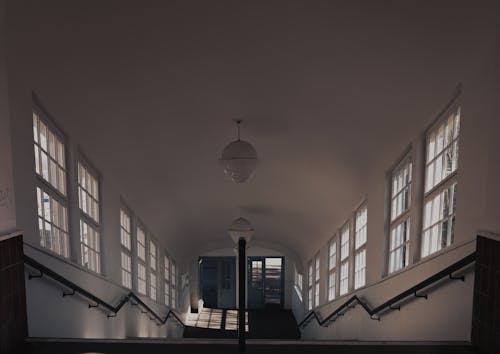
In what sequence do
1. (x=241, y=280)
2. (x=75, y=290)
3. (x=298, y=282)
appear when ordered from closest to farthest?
1. (x=241, y=280)
2. (x=75, y=290)
3. (x=298, y=282)

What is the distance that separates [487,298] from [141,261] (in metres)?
6.43

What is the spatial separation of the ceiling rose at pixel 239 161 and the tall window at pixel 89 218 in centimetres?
173

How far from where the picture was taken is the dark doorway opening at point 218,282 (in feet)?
49.5

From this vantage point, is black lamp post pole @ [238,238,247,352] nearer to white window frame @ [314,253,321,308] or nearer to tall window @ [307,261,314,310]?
white window frame @ [314,253,321,308]

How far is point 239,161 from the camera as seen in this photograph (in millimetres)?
4027

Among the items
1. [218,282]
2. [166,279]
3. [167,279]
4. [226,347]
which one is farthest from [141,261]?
[218,282]

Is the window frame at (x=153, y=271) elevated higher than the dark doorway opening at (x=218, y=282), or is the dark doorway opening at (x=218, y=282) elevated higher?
the window frame at (x=153, y=271)

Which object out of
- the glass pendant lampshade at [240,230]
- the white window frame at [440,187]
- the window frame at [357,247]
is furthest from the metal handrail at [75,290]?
the window frame at [357,247]

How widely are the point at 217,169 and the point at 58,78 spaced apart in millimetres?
3437

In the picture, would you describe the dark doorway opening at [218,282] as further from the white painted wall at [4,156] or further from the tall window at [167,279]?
the white painted wall at [4,156]

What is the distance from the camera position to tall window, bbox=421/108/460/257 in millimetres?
3113

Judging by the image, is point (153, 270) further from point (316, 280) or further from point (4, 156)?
point (4, 156)

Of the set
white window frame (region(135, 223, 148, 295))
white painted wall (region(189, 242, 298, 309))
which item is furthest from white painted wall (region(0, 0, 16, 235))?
white painted wall (region(189, 242, 298, 309))

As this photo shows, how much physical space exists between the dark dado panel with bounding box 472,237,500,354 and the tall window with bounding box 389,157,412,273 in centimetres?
163
